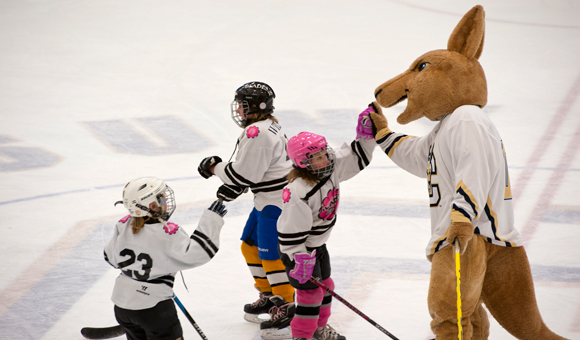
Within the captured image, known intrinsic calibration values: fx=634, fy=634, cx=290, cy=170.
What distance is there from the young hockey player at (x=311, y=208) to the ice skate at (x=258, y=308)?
0.52 metres

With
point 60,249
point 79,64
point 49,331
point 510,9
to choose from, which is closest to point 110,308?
point 49,331

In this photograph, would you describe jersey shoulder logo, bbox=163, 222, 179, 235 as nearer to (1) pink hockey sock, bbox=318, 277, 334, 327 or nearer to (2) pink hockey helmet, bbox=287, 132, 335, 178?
(2) pink hockey helmet, bbox=287, 132, 335, 178

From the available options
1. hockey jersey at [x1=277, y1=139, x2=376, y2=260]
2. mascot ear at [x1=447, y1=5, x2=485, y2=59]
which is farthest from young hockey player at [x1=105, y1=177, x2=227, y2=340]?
mascot ear at [x1=447, y1=5, x2=485, y2=59]

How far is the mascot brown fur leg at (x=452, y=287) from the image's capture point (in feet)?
8.68

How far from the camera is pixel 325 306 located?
130 inches

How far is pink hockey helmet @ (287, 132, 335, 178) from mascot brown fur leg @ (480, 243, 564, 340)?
801mm

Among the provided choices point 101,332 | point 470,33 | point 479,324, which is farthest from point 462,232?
point 101,332

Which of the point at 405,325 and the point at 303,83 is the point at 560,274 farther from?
the point at 303,83

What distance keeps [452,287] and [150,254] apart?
1.28 meters

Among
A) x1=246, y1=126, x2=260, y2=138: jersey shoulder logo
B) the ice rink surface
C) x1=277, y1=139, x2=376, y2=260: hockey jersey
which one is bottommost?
the ice rink surface

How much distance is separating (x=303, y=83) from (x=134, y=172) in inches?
112

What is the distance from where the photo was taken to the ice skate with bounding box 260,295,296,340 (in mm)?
3471

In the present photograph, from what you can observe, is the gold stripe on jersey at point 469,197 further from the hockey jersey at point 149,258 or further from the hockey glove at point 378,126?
the hockey jersey at point 149,258

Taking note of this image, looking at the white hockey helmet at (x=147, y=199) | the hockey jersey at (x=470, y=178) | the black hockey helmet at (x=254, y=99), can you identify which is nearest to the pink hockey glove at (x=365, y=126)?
the hockey jersey at (x=470, y=178)
